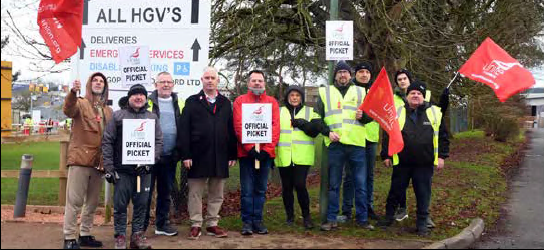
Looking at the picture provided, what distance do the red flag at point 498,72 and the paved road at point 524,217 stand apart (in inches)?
78.7

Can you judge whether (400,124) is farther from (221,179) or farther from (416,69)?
(416,69)

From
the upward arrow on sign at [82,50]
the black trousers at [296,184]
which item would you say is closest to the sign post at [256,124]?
the black trousers at [296,184]

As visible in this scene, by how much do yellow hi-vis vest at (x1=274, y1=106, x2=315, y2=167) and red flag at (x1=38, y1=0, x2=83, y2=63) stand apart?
3.03 meters

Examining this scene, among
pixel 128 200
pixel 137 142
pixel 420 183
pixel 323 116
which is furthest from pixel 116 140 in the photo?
pixel 420 183

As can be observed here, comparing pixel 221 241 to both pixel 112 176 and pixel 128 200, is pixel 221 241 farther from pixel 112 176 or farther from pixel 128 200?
pixel 112 176

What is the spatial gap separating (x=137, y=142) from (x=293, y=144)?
2.18 m

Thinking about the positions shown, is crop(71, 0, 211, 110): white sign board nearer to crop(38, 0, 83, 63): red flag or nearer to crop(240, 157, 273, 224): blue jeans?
crop(38, 0, 83, 63): red flag

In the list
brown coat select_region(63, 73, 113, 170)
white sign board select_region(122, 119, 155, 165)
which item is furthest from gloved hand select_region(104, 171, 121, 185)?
brown coat select_region(63, 73, 113, 170)

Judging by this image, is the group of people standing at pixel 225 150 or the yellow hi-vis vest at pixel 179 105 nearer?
the group of people standing at pixel 225 150

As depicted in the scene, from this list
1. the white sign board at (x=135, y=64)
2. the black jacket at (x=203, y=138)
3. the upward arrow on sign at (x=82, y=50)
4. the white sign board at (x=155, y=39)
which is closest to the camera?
the black jacket at (x=203, y=138)

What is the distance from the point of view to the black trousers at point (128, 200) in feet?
21.8

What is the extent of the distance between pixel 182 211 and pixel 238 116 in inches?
94.9

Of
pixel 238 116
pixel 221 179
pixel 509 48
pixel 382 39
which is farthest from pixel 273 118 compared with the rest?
pixel 509 48

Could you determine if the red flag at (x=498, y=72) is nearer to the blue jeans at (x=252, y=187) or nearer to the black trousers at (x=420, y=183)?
the black trousers at (x=420, y=183)
